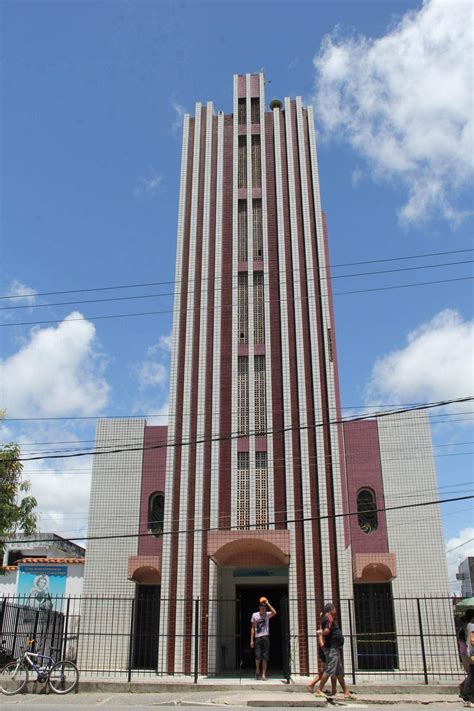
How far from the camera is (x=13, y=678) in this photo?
1348 cm

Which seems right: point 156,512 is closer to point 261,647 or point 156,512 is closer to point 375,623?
point 375,623

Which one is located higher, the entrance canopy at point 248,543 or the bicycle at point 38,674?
the entrance canopy at point 248,543

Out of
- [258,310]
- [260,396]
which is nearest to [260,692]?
[260,396]

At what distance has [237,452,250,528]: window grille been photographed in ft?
64.2

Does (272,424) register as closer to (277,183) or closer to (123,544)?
(123,544)

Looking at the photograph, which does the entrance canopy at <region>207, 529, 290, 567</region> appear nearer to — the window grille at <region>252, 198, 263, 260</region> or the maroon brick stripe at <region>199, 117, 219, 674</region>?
the maroon brick stripe at <region>199, 117, 219, 674</region>

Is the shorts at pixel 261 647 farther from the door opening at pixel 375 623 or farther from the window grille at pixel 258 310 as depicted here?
the window grille at pixel 258 310

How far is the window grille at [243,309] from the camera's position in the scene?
22.2 meters

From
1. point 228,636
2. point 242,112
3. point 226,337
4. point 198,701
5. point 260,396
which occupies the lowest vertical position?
point 198,701

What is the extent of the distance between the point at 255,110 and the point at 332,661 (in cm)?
2168

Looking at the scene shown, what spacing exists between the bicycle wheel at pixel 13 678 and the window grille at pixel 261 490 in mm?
7787

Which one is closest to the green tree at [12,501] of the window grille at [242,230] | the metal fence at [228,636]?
the metal fence at [228,636]

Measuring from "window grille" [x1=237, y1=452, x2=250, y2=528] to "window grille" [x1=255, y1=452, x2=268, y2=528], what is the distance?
290mm

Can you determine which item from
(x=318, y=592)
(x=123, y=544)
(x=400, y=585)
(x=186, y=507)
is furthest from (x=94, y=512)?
(x=400, y=585)
